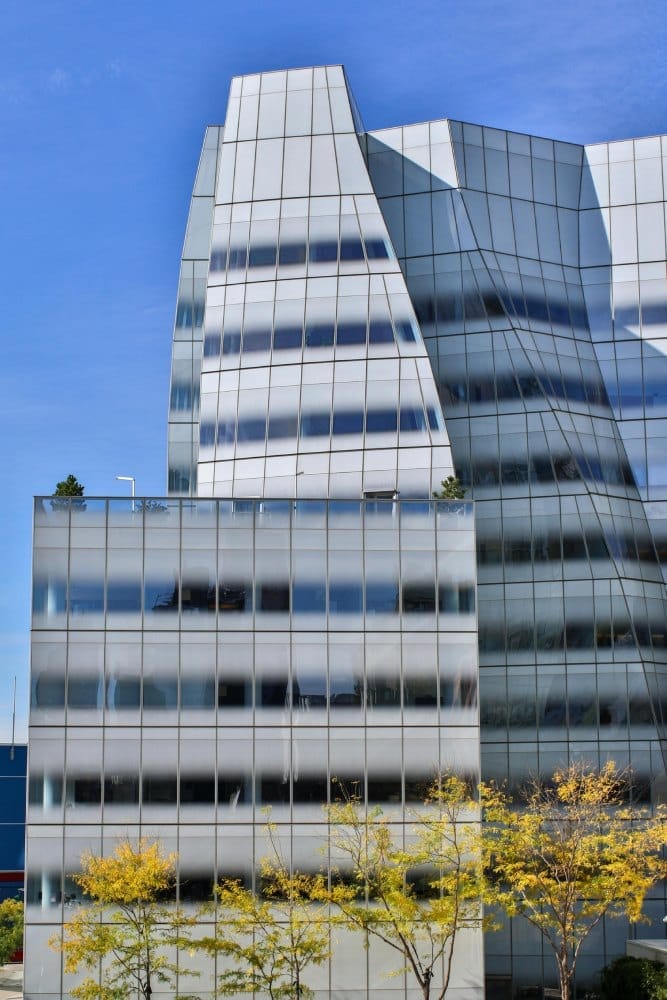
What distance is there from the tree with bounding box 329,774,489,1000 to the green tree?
6.79m

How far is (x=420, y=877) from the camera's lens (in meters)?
53.4

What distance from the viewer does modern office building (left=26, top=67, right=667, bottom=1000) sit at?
177 feet

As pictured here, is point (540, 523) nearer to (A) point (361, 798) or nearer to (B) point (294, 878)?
(A) point (361, 798)

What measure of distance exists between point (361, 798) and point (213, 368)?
82.8 ft

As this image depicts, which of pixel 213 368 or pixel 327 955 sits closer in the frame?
pixel 327 955

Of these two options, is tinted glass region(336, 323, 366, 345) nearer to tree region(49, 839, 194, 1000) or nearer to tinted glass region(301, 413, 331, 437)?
tinted glass region(301, 413, 331, 437)

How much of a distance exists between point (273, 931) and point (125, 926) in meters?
6.29

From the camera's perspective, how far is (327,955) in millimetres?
49844

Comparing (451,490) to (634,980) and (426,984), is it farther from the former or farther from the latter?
(634,980)

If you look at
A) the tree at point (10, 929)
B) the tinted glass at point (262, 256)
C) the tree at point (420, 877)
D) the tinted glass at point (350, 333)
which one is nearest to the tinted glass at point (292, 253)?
the tinted glass at point (262, 256)

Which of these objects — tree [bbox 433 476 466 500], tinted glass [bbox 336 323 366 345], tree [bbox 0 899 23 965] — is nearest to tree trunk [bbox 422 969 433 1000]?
tree [bbox 433 476 466 500]

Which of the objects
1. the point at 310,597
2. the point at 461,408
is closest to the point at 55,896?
the point at 310,597

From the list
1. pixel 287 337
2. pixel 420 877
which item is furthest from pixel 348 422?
pixel 420 877

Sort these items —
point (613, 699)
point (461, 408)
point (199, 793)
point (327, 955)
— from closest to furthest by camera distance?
point (327, 955), point (199, 793), point (613, 699), point (461, 408)
